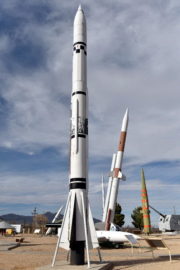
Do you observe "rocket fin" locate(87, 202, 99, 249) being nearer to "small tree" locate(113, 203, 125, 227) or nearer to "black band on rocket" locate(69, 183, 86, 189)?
"black band on rocket" locate(69, 183, 86, 189)

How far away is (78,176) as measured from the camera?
14.4 metres

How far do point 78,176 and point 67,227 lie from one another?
2.38 metres

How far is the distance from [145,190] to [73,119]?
1536 inches

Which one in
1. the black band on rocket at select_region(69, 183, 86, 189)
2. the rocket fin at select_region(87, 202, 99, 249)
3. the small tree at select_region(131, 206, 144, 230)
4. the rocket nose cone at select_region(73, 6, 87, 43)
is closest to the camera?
the rocket fin at select_region(87, 202, 99, 249)

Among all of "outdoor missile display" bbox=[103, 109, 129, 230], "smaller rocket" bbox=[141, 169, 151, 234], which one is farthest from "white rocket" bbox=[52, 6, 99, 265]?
"smaller rocket" bbox=[141, 169, 151, 234]

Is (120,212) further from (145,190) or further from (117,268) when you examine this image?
(117,268)

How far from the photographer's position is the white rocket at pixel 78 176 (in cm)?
1370

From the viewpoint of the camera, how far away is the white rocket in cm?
1370

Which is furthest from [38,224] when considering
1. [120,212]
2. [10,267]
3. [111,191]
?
[10,267]

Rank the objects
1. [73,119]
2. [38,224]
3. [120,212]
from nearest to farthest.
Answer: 1. [73,119]
2. [120,212]
3. [38,224]

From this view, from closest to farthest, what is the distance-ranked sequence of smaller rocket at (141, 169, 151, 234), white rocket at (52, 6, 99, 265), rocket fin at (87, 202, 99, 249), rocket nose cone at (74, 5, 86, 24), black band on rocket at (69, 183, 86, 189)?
1. white rocket at (52, 6, 99, 265)
2. rocket fin at (87, 202, 99, 249)
3. black band on rocket at (69, 183, 86, 189)
4. rocket nose cone at (74, 5, 86, 24)
5. smaller rocket at (141, 169, 151, 234)

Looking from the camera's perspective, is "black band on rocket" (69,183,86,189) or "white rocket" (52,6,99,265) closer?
"white rocket" (52,6,99,265)

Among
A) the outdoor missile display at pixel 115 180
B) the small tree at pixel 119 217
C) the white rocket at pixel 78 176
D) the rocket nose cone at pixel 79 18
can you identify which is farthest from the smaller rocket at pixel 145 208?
the rocket nose cone at pixel 79 18

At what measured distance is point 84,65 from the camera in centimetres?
1612
